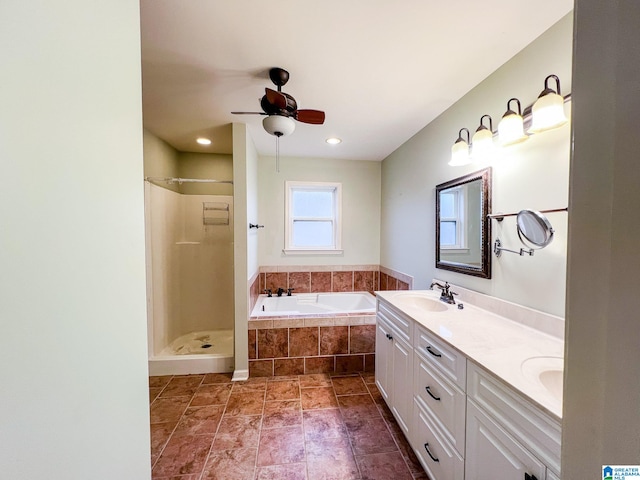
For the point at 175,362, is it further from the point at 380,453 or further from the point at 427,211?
the point at 427,211

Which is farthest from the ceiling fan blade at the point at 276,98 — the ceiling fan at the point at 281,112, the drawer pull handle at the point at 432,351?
the drawer pull handle at the point at 432,351

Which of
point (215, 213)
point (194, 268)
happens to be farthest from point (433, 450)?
point (215, 213)

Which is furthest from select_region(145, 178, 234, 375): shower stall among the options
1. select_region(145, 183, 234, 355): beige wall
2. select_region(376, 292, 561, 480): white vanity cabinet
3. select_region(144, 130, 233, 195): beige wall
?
select_region(376, 292, 561, 480): white vanity cabinet

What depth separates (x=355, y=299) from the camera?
3.35 meters

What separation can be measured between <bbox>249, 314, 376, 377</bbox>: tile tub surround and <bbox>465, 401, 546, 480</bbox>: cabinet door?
1512 millimetres

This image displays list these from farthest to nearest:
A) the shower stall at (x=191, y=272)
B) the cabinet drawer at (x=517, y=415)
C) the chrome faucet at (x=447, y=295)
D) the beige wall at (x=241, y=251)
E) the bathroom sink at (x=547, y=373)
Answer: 1. the shower stall at (x=191, y=272)
2. the beige wall at (x=241, y=251)
3. the chrome faucet at (x=447, y=295)
4. the bathroom sink at (x=547, y=373)
5. the cabinet drawer at (x=517, y=415)

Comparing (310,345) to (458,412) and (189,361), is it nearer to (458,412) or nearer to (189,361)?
(189,361)

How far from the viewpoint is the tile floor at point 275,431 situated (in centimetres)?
145

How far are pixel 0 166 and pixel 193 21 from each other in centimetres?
129

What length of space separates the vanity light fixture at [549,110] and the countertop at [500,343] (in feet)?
3.44

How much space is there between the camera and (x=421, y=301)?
1.98 metres

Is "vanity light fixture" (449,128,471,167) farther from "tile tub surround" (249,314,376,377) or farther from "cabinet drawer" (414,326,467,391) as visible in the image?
"tile tub surround" (249,314,376,377)

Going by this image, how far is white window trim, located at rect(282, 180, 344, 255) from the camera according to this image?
133 inches

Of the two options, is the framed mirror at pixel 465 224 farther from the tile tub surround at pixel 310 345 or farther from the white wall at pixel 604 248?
the white wall at pixel 604 248
